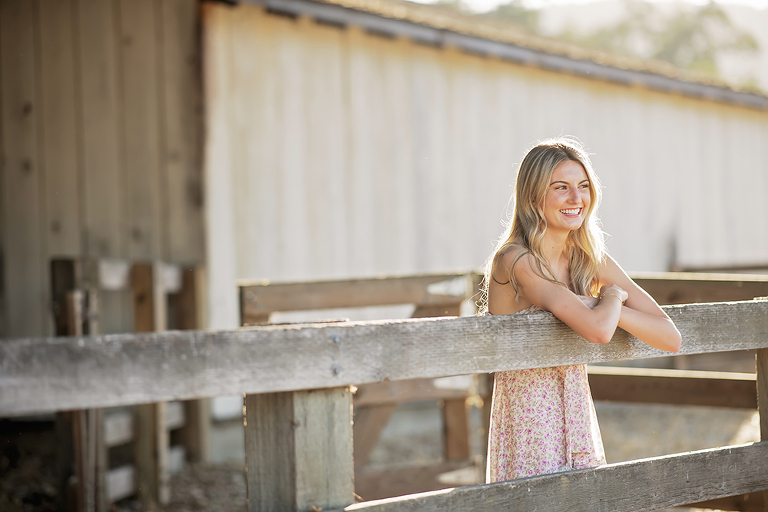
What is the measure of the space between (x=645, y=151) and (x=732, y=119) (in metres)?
1.96

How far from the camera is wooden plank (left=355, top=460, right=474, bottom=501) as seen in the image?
3912 millimetres

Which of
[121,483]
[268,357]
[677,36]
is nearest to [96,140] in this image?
[121,483]

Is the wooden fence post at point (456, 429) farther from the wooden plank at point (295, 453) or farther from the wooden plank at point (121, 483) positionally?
the wooden plank at point (295, 453)

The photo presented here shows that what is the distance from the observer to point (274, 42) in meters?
6.28

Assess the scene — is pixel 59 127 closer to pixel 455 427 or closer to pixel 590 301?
pixel 455 427

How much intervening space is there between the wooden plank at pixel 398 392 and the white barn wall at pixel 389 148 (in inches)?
96.2

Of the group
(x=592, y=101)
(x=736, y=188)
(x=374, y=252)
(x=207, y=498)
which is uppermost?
(x=592, y=101)

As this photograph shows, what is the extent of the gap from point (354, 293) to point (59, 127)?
3199mm

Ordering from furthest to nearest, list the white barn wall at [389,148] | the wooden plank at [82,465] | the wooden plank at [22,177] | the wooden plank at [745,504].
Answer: the white barn wall at [389,148] < the wooden plank at [22,177] < the wooden plank at [82,465] < the wooden plank at [745,504]

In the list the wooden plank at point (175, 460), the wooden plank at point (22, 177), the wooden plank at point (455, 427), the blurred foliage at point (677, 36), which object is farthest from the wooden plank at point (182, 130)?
the blurred foliage at point (677, 36)

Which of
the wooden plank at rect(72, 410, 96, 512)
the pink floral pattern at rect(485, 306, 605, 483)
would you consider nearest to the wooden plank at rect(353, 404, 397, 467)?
the wooden plank at rect(72, 410, 96, 512)

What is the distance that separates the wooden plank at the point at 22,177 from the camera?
5.64m

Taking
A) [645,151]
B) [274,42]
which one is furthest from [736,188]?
[274,42]

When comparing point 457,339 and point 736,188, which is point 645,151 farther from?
point 457,339
